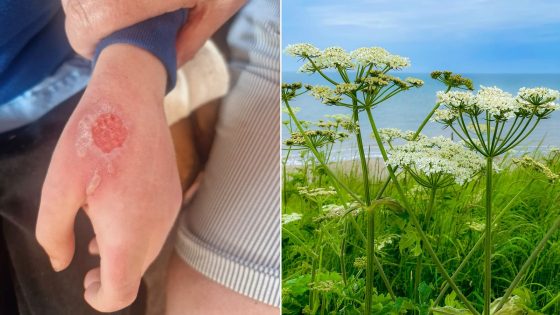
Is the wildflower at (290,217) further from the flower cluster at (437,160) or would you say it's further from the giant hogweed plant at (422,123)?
the flower cluster at (437,160)

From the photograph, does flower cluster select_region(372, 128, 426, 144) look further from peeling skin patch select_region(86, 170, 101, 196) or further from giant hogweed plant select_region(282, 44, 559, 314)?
peeling skin patch select_region(86, 170, 101, 196)

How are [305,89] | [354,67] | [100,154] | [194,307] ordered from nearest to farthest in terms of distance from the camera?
[100,154] → [194,307] → [354,67] → [305,89]

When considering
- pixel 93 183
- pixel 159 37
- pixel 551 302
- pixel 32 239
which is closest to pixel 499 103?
pixel 551 302

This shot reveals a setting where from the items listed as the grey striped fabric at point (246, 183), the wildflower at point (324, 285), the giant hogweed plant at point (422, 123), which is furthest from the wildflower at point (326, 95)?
the wildflower at point (324, 285)

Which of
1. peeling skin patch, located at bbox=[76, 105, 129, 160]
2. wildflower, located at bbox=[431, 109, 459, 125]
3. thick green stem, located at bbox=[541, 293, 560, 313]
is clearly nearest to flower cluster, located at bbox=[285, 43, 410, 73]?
wildflower, located at bbox=[431, 109, 459, 125]

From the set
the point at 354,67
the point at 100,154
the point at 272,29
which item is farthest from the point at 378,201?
the point at 100,154

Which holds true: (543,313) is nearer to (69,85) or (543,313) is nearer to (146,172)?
(146,172)
